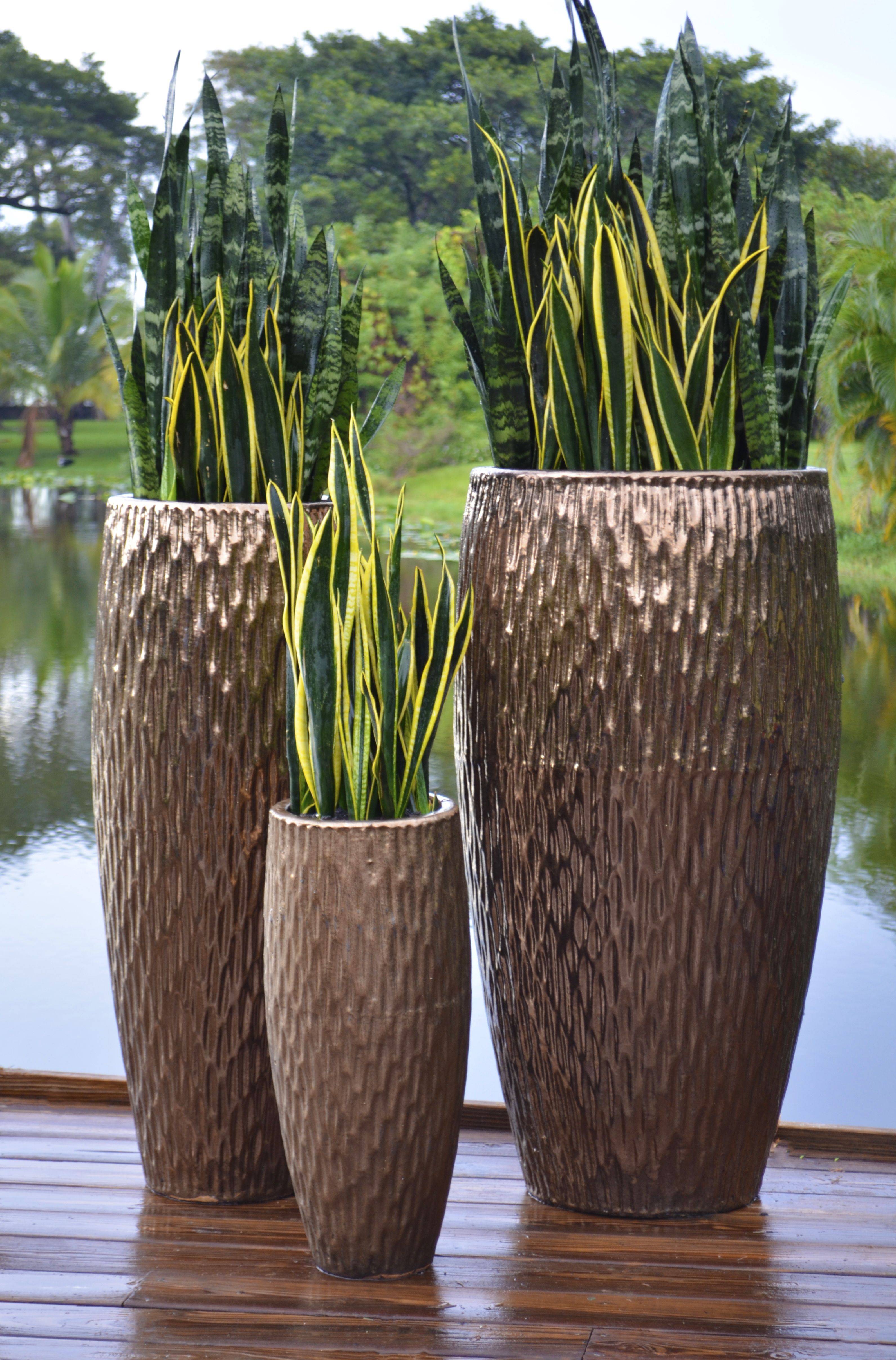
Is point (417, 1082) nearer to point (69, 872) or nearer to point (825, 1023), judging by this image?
point (825, 1023)

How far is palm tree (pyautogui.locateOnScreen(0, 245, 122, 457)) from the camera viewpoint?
27.4ft

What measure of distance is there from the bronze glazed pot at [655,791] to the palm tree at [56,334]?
7343 millimetres

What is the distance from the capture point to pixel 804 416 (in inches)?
53.0

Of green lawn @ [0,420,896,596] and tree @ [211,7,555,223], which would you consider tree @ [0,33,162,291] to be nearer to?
tree @ [211,7,555,223]

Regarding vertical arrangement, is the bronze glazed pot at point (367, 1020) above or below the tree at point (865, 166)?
below

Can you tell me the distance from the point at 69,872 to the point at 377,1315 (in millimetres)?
3012

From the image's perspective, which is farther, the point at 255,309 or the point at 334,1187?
the point at 255,309

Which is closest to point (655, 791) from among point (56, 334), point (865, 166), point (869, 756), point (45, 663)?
point (869, 756)

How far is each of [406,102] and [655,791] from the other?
8512mm

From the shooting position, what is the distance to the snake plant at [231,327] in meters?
Result: 1.32

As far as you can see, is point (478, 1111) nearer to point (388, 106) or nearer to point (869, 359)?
point (869, 359)

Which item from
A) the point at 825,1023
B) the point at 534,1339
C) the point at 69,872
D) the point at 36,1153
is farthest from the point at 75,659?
the point at 534,1339

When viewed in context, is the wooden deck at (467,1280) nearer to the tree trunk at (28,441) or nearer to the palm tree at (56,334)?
the palm tree at (56,334)

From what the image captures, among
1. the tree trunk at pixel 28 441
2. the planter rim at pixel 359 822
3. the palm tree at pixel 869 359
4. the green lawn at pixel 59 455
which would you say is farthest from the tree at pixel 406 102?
the planter rim at pixel 359 822
